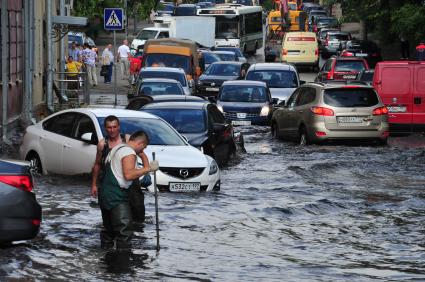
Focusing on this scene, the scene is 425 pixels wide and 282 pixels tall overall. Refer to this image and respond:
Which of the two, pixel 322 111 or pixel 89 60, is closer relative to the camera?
pixel 322 111

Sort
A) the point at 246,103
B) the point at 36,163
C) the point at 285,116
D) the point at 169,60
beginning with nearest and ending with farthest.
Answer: the point at 36,163, the point at 285,116, the point at 246,103, the point at 169,60

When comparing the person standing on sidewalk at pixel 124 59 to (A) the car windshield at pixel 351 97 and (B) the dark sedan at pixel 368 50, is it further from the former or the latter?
(A) the car windshield at pixel 351 97

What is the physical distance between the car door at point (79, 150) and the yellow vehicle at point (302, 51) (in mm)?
46070

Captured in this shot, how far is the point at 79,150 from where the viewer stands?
19.4 m

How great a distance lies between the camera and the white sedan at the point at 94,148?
18.8 m

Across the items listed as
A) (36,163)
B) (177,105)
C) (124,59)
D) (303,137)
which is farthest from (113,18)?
(36,163)

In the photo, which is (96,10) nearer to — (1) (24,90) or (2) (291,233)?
(1) (24,90)

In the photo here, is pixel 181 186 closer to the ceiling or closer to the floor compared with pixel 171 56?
Answer: closer to the floor

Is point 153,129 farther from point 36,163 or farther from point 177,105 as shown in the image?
point 177,105

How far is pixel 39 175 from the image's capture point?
2012 centimetres

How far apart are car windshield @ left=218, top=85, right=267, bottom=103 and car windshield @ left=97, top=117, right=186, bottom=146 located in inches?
573

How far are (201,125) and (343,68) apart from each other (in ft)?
82.8

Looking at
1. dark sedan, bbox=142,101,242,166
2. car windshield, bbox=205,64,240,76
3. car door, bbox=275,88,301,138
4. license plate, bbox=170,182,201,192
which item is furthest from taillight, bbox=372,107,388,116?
car windshield, bbox=205,64,240,76

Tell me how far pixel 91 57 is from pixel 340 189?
3038 cm
